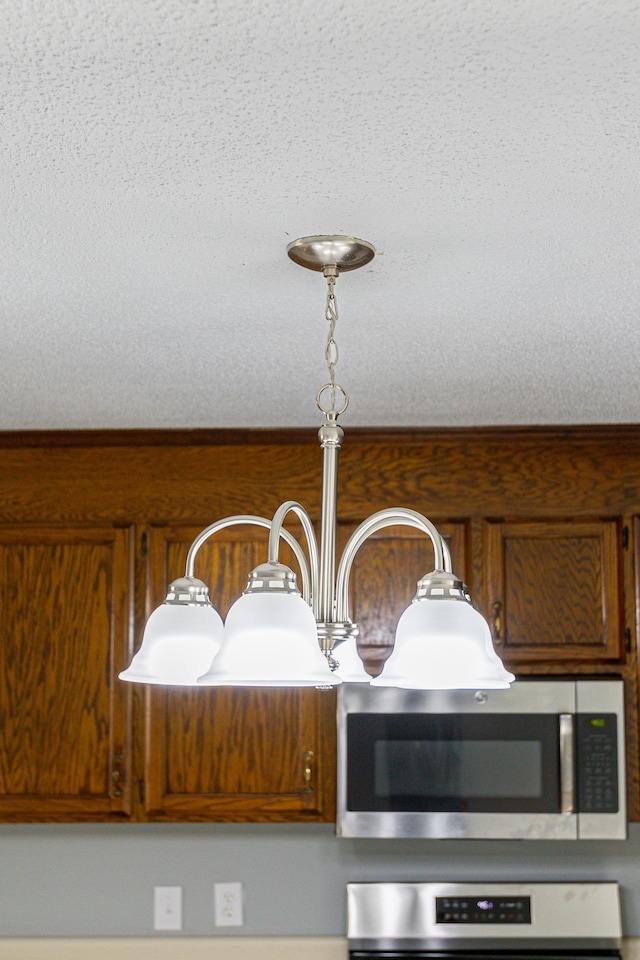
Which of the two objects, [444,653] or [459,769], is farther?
[459,769]

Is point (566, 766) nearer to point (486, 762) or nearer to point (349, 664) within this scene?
point (486, 762)

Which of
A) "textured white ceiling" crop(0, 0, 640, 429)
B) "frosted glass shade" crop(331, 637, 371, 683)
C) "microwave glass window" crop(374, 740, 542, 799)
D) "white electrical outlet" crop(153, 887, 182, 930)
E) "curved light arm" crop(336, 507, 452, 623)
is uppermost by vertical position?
"textured white ceiling" crop(0, 0, 640, 429)

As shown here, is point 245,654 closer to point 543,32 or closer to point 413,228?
point 413,228

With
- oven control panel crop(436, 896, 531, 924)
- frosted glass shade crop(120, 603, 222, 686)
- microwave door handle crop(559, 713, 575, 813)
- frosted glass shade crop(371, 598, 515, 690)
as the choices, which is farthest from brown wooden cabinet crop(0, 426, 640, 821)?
frosted glass shade crop(371, 598, 515, 690)

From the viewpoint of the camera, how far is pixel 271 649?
1.19m

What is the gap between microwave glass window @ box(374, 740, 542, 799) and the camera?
257 cm

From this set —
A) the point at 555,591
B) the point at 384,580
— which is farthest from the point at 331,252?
the point at 555,591

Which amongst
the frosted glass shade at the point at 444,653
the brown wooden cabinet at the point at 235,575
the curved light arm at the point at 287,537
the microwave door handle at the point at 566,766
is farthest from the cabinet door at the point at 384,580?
the frosted glass shade at the point at 444,653

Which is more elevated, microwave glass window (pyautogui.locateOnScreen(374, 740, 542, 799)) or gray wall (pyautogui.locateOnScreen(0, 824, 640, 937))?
microwave glass window (pyautogui.locateOnScreen(374, 740, 542, 799))

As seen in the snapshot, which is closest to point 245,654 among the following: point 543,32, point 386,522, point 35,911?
point 386,522

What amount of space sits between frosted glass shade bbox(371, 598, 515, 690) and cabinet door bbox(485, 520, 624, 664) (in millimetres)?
1366

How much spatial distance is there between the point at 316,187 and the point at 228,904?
2.23m

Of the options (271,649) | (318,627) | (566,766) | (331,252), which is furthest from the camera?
(566,766)

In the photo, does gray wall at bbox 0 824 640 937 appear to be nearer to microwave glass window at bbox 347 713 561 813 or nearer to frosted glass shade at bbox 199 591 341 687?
microwave glass window at bbox 347 713 561 813
